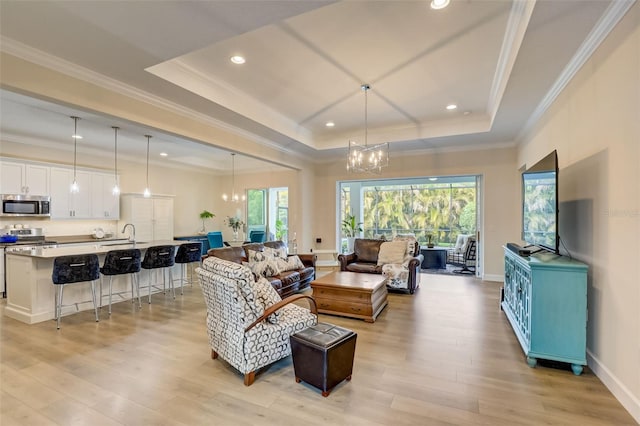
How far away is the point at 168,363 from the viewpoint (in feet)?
9.61

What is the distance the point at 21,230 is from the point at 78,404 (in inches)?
218

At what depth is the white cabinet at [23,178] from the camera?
18.2ft

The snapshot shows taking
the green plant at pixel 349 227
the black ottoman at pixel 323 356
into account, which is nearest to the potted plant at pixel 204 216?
the green plant at pixel 349 227

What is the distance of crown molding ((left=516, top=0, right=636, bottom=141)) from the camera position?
2.19 metres

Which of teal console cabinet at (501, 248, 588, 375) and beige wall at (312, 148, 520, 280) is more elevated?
beige wall at (312, 148, 520, 280)

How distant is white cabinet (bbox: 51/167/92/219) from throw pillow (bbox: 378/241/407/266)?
21.8 ft

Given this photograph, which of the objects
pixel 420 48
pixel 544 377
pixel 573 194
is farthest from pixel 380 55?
pixel 544 377

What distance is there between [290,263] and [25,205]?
17.6 ft

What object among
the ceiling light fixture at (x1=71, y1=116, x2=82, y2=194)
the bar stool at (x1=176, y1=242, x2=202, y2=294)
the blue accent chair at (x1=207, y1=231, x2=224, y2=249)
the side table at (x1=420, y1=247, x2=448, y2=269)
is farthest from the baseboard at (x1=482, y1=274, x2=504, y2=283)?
the ceiling light fixture at (x1=71, y1=116, x2=82, y2=194)

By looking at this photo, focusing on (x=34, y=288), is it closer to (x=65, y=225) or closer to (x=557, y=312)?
(x=65, y=225)

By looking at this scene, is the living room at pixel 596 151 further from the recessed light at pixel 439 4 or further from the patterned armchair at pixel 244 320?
the recessed light at pixel 439 4

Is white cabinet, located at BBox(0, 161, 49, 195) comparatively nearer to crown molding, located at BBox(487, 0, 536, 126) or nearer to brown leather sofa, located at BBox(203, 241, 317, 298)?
brown leather sofa, located at BBox(203, 241, 317, 298)

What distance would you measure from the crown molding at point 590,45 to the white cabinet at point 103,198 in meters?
8.70

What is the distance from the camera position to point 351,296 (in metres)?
4.17
